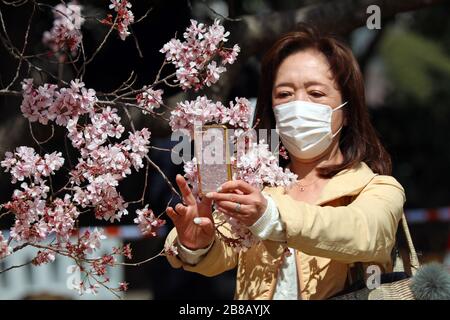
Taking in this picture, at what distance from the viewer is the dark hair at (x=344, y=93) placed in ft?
10.8

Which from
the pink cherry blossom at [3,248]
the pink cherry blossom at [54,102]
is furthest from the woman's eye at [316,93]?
the pink cherry blossom at [3,248]

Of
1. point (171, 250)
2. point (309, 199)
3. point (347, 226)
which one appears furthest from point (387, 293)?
point (171, 250)

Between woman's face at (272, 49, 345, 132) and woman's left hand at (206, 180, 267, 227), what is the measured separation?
661 millimetres

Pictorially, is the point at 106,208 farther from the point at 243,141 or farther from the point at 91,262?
the point at 243,141

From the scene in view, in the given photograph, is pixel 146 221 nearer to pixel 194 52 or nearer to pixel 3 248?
pixel 3 248

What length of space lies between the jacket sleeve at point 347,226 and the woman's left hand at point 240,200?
0.09 m

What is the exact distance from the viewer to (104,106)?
9.95 feet

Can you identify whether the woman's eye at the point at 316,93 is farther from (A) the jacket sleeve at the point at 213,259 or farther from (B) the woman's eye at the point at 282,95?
(A) the jacket sleeve at the point at 213,259

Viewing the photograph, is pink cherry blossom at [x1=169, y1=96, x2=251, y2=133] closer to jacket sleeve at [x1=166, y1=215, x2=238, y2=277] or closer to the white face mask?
the white face mask

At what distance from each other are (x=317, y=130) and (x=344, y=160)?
0.53 ft

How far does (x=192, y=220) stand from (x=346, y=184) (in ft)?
1.89

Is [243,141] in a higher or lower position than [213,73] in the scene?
lower

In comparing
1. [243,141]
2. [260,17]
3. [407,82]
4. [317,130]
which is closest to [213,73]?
[243,141]

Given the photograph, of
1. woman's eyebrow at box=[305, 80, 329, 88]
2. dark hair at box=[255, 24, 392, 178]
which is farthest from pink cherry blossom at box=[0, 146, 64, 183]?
woman's eyebrow at box=[305, 80, 329, 88]
